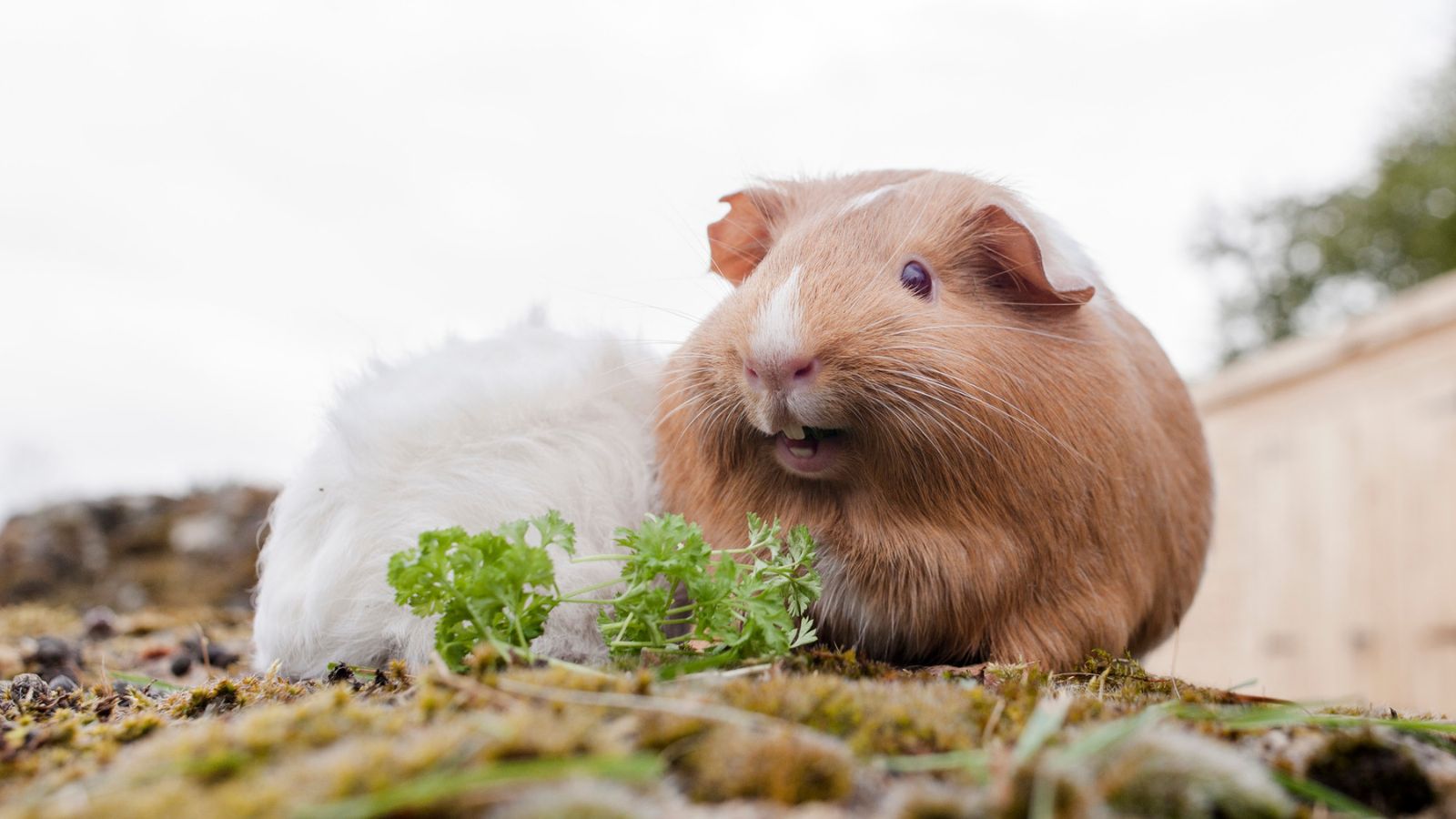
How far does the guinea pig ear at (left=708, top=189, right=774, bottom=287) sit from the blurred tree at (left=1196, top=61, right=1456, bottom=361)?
17209mm

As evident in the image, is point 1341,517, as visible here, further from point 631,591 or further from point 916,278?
point 631,591

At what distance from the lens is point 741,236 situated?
2947 millimetres

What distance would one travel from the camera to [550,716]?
4.51 feet

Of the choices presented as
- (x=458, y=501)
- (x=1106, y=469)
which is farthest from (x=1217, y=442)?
(x=458, y=501)

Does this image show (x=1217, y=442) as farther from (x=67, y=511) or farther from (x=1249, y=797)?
(x=67, y=511)

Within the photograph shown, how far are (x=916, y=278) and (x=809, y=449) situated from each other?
51 centimetres

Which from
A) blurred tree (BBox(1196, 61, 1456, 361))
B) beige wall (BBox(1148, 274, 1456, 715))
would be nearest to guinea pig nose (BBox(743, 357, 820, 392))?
beige wall (BBox(1148, 274, 1456, 715))

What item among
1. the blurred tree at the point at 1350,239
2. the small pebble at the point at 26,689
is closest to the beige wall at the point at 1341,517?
the small pebble at the point at 26,689

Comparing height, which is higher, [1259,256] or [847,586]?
[1259,256]

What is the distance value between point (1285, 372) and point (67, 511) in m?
9.12

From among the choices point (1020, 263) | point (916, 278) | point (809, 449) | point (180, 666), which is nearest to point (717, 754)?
point (809, 449)

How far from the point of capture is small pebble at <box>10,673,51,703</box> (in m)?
2.37

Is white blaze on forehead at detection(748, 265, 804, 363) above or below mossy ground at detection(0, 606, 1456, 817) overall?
above

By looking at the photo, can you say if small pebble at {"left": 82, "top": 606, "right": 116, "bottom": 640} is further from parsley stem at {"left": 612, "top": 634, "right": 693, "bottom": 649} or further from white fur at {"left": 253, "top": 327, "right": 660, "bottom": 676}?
parsley stem at {"left": 612, "top": 634, "right": 693, "bottom": 649}
